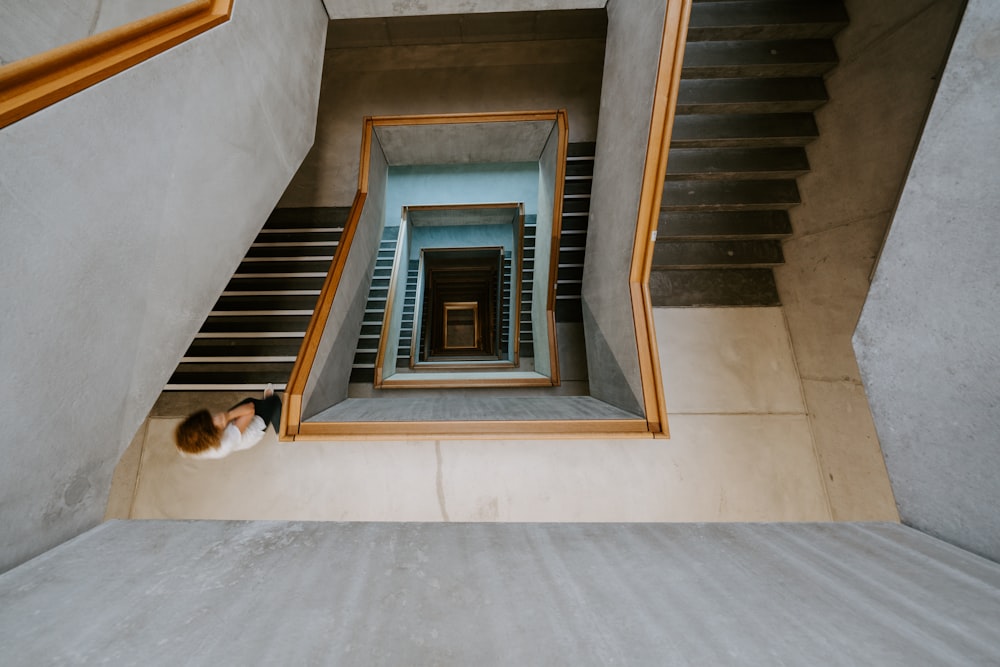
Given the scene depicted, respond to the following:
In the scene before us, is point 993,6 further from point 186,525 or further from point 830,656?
point 186,525

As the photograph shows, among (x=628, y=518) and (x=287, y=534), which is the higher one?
(x=287, y=534)

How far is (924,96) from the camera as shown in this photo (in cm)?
227

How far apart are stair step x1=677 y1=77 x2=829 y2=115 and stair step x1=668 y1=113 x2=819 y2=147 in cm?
8

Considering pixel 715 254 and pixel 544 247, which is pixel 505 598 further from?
pixel 544 247

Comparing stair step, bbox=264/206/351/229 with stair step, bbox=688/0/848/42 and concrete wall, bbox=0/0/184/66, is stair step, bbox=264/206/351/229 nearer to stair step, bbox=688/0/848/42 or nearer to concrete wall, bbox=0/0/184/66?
concrete wall, bbox=0/0/184/66

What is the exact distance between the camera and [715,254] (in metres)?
3.45

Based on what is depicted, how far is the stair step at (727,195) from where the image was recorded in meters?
3.18

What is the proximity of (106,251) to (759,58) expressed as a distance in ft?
14.3

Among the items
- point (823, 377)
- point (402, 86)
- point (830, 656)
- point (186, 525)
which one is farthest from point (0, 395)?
point (402, 86)

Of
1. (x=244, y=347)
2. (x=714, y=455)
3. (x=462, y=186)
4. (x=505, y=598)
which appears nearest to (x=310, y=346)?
(x=244, y=347)

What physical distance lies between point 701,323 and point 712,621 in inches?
126

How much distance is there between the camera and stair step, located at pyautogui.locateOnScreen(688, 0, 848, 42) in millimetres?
2760

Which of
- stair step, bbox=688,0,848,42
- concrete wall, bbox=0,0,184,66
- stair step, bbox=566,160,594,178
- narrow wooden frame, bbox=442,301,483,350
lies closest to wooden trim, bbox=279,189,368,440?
concrete wall, bbox=0,0,184,66

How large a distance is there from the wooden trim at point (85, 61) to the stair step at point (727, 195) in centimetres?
337
